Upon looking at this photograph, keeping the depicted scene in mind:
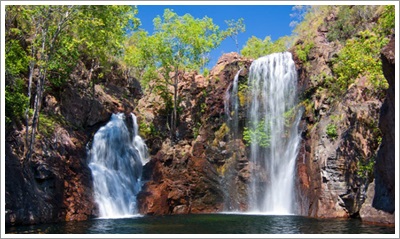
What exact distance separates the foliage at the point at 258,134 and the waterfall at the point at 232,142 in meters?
1.08

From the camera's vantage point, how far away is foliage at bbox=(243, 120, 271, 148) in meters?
30.4

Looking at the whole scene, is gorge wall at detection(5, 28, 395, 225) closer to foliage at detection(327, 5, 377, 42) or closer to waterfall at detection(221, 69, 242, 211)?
waterfall at detection(221, 69, 242, 211)

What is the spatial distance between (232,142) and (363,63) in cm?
1181

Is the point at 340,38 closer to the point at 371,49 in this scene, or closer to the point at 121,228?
the point at 371,49

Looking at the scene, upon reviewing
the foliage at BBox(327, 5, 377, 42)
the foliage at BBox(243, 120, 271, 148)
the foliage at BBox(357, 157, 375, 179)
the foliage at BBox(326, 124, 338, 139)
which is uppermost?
the foliage at BBox(327, 5, 377, 42)

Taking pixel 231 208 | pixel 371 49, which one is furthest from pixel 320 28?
pixel 231 208

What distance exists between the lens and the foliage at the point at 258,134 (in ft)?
99.8

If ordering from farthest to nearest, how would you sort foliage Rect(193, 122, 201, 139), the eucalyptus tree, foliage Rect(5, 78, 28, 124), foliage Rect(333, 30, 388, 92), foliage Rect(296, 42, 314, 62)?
foliage Rect(193, 122, 201, 139) < foliage Rect(296, 42, 314, 62) < the eucalyptus tree < foliage Rect(333, 30, 388, 92) < foliage Rect(5, 78, 28, 124)

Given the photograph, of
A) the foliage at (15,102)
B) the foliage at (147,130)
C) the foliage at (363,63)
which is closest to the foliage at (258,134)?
the foliage at (363,63)

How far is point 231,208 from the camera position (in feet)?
98.4

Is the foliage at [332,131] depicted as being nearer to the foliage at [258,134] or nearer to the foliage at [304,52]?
the foliage at [258,134]

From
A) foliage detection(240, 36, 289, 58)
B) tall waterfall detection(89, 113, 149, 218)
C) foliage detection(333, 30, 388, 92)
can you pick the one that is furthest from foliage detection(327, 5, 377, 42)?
foliage detection(240, 36, 289, 58)

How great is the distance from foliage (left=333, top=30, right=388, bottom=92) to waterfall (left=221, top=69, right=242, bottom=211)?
8764 mm

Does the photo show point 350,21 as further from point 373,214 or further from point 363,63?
point 373,214
